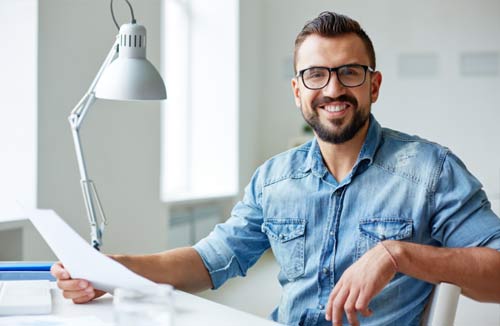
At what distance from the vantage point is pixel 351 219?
65.6 inches

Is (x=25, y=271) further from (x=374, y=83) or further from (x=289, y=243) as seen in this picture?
(x=374, y=83)

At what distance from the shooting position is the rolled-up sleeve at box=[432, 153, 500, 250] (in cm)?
149

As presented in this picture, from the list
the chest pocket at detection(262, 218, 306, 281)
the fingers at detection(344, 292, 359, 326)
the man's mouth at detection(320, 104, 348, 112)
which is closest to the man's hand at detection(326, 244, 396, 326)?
the fingers at detection(344, 292, 359, 326)

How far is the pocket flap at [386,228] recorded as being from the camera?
1615mm

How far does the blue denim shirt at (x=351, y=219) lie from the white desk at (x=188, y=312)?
13.2 inches

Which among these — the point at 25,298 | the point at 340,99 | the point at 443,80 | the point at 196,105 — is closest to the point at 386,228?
the point at 340,99

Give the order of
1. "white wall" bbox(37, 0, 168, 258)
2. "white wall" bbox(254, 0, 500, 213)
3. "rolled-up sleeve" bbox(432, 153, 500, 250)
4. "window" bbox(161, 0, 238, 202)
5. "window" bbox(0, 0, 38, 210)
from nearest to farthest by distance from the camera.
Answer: "rolled-up sleeve" bbox(432, 153, 500, 250)
"window" bbox(0, 0, 38, 210)
"white wall" bbox(37, 0, 168, 258)
"window" bbox(161, 0, 238, 202)
"white wall" bbox(254, 0, 500, 213)

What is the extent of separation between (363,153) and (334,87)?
175mm

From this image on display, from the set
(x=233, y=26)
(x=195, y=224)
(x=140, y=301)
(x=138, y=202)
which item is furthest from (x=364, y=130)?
(x=233, y=26)

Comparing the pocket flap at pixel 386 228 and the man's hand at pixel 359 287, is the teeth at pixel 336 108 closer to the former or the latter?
the pocket flap at pixel 386 228

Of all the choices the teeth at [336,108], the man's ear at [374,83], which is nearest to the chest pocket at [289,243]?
the teeth at [336,108]

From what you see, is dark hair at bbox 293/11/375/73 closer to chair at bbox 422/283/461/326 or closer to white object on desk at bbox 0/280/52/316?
chair at bbox 422/283/461/326

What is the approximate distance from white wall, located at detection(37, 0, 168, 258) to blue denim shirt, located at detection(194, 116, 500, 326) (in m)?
1.33

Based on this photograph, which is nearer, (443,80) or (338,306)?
(338,306)
